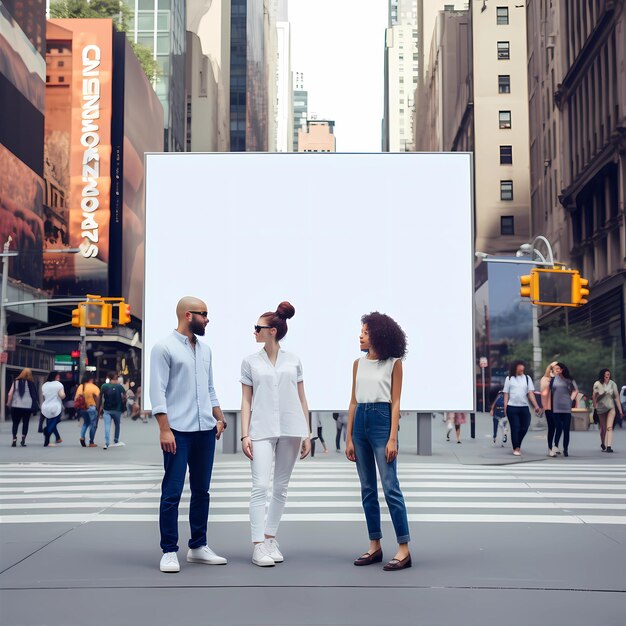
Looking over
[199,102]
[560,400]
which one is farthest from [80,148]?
[560,400]

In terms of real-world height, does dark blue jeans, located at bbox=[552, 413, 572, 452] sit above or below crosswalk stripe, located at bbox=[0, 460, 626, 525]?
above

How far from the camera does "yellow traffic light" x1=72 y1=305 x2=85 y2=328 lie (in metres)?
29.7

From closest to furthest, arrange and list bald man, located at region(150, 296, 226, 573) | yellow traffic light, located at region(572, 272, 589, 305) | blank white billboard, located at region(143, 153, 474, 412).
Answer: bald man, located at region(150, 296, 226, 573), blank white billboard, located at region(143, 153, 474, 412), yellow traffic light, located at region(572, 272, 589, 305)

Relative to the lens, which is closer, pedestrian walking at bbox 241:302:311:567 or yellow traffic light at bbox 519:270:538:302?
pedestrian walking at bbox 241:302:311:567

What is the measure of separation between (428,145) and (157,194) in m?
111

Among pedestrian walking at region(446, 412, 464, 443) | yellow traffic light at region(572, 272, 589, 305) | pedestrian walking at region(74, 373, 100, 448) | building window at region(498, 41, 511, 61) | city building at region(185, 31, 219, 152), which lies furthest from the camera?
city building at region(185, 31, 219, 152)

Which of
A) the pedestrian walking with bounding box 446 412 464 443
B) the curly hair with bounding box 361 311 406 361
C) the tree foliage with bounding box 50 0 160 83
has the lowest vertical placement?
the pedestrian walking with bounding box 446 412 464 443

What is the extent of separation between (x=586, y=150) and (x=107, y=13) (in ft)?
135

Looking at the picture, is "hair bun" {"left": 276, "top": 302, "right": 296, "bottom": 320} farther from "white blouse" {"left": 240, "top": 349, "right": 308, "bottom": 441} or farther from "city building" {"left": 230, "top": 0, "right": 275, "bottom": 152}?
"city building" {"left": 230, "top": 0, "right": 275, "bottom": 152}

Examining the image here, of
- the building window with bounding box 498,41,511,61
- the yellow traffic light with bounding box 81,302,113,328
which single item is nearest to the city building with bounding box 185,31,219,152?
the building window with bounding box 498,41,511,61

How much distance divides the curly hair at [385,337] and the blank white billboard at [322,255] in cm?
988

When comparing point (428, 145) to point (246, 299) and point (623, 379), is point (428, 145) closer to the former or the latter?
point (623, 379)

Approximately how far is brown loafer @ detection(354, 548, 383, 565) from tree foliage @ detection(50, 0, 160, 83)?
6628 centimetres

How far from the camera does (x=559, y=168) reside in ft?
175
